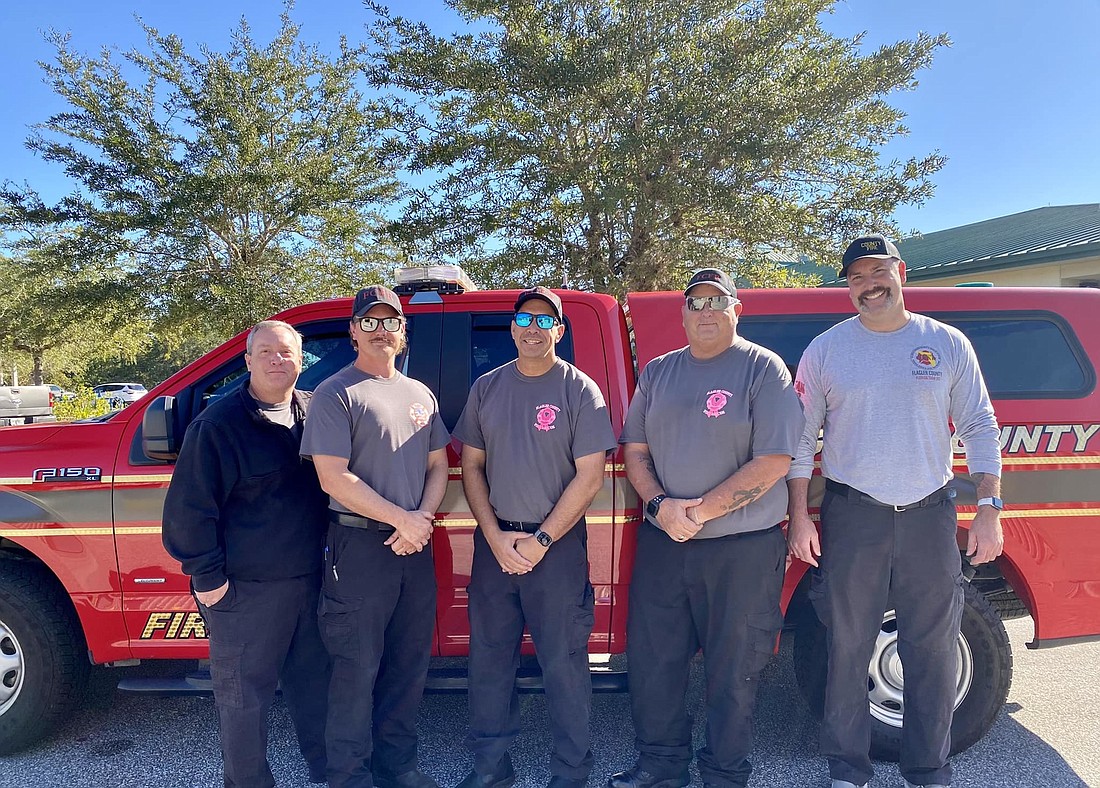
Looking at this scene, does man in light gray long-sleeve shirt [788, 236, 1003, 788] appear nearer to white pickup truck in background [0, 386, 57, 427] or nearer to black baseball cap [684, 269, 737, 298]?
black baseball cap [684, 269, 737, 298]

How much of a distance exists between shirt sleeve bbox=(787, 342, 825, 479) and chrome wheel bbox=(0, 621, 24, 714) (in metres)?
3.36

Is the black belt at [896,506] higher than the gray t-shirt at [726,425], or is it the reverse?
the gray t-shirt at [726,425]

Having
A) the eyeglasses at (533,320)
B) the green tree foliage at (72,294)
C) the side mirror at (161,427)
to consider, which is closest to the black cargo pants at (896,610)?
the eyeglasses at (533,320)

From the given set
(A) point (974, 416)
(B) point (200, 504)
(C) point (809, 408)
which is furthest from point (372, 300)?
(A) point (974, 416)

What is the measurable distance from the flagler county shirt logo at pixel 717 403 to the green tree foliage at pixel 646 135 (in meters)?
4.41

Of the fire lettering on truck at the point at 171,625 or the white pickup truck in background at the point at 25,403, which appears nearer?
the fire lettering on truck at the point at 171,625

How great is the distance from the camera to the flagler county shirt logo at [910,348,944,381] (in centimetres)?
252

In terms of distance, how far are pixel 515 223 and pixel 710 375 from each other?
544cm

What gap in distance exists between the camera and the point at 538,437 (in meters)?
2.58

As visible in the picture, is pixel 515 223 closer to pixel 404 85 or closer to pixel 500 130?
pixel 500 130

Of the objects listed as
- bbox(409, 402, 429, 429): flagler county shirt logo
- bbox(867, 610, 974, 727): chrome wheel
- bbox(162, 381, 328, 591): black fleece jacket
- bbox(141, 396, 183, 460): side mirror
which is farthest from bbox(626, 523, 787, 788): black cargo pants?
bbox(141, 396, 183, 460): side mirror

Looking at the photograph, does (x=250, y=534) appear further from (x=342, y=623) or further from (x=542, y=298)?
(x=542, y=298)

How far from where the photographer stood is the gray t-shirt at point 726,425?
2.49 m

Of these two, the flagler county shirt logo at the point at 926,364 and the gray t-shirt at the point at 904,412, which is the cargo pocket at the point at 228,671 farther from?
the flagler county shirt logo at the point at 926,364
